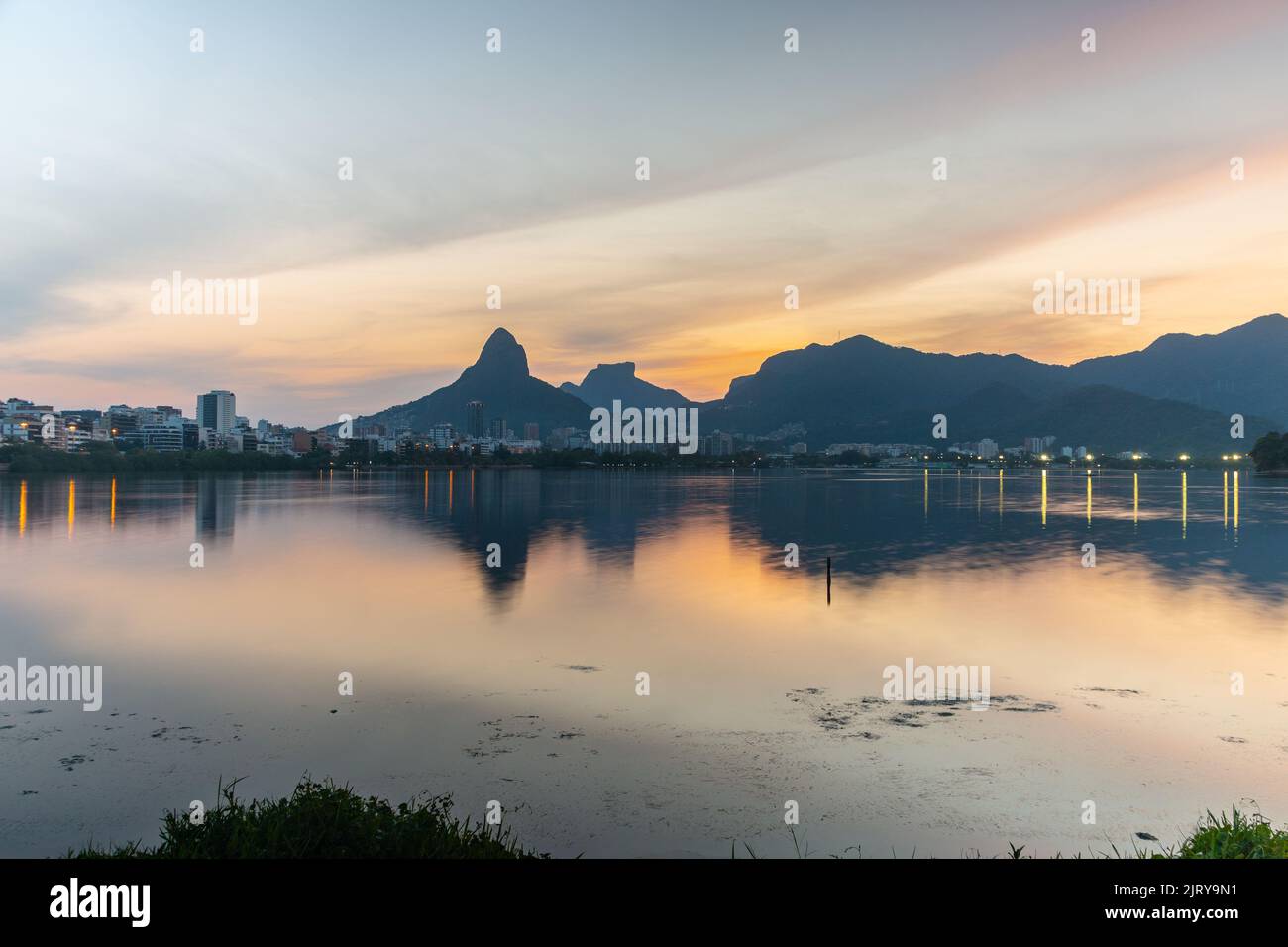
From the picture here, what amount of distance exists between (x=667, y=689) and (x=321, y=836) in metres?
13.3

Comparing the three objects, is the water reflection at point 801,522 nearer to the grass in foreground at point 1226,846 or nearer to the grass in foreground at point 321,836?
the grass in foreground at point 321,836

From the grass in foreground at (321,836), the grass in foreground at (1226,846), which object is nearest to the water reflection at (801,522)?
the grass in foreground at (321,836)

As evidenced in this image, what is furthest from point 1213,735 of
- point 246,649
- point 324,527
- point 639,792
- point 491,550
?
point 324,527

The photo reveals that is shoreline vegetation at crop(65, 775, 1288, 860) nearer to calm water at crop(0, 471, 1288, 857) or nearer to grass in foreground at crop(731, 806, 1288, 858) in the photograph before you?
grass in foreground at crop(731, 806, 1288, 858)

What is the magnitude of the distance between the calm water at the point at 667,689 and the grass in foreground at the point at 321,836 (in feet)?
8.60

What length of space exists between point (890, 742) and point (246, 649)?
2106 centimetres

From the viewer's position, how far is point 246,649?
26719mm

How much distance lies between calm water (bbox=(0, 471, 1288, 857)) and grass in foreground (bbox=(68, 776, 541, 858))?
2.62 metres

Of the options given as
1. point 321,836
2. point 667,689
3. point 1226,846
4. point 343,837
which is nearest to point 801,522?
point 667,689

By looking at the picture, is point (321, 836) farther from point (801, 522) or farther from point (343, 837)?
point (801, 522)

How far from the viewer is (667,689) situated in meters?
22.1

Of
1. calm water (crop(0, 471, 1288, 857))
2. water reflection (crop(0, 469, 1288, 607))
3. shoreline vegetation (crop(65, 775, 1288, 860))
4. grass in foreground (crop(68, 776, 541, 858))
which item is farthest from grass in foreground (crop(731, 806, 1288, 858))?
water reflection (crop(0, 469, 1288, 607))
